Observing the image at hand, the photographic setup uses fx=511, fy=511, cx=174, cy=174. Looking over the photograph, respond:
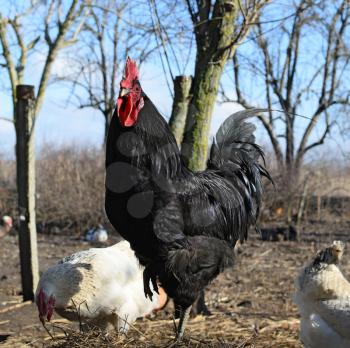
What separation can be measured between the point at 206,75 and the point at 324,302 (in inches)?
101

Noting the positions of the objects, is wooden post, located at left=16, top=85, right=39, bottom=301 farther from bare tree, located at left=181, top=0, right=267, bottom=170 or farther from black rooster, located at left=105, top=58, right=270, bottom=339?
black rooster, located at left=105, top=58, right=270, bottom=339

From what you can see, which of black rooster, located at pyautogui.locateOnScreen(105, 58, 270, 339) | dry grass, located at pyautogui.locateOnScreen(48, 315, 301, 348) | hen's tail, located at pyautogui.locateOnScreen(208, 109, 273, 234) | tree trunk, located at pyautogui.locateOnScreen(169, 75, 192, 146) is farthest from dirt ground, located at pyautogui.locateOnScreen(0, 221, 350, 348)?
tree trunk, located at pyautogui.locateOnScreen(169, 75, 192, 146)

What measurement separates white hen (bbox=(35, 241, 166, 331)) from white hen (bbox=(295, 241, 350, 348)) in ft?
4.86

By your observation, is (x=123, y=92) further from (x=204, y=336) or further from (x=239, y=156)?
(x=204, y=336)

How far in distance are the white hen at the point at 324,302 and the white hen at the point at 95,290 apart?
148 cm

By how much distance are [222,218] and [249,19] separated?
2.17 meters

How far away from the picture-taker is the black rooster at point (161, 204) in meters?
3.47

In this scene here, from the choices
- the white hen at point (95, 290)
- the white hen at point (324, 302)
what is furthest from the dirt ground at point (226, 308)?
the white hen at point (324, 302)

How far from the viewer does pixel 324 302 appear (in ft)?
14.7

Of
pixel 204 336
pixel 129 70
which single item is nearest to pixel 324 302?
pixel 204 336

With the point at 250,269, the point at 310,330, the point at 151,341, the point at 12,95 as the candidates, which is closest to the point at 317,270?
the point at 310,330

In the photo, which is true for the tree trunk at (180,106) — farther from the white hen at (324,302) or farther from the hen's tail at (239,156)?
the white hen at (324,302)

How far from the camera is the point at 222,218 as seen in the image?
4.19 metres

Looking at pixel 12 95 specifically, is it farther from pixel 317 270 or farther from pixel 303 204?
pixel 303 204
